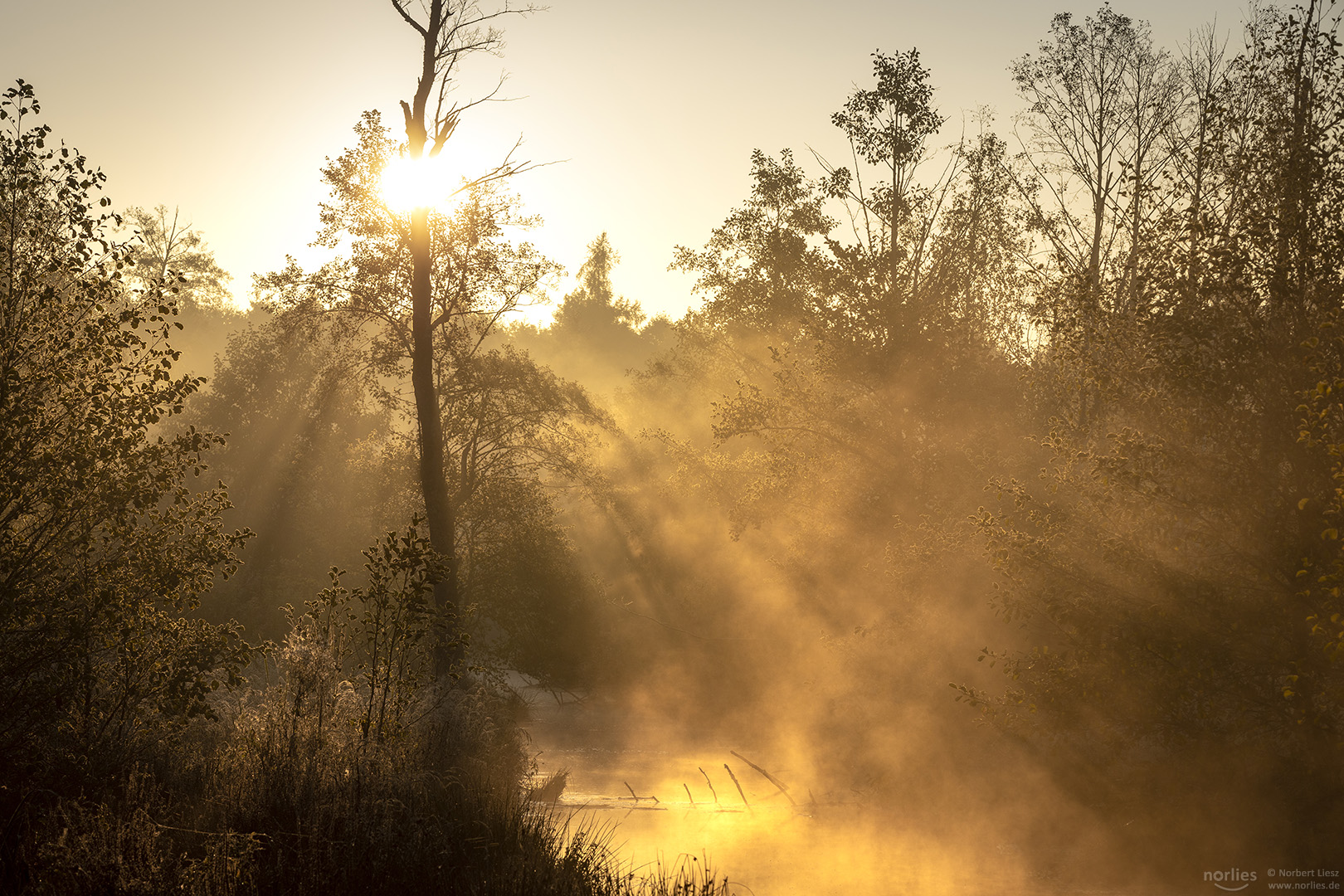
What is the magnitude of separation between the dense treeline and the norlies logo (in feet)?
1.09

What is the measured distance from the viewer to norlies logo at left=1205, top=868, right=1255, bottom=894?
39.9 ft

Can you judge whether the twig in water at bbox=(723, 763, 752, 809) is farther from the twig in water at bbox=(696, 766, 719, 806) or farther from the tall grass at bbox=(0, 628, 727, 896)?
the tall grass at bbox=(0, 628, 727, 896)

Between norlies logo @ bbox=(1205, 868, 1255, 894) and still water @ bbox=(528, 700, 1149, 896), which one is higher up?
norlies logo @ bbox=(1205, 868, 1255, 894)

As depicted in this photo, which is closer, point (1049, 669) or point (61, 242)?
point (61, 242)

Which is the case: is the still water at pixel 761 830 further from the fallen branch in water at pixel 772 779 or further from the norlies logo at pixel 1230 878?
the norlies logo at pixel 1230 878

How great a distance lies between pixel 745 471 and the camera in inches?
1188

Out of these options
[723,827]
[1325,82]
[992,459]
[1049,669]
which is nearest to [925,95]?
[992,459]

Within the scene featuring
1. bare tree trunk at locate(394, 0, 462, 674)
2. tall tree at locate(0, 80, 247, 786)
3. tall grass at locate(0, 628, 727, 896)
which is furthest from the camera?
bare tree trunk at locate(394, 0, 462, 674)

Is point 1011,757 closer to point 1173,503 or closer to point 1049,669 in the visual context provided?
point 1049,669

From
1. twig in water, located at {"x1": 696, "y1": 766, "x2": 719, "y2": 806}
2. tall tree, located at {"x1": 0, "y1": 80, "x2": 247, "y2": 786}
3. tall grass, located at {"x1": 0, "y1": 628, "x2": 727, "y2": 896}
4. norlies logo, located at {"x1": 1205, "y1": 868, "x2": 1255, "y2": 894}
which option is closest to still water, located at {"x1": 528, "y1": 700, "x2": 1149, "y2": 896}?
twig in water, located at {"x1": 696, "y1": 766, "x2": 719, "y2": 806}

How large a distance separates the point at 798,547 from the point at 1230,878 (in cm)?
1287

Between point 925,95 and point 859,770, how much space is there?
626 inches

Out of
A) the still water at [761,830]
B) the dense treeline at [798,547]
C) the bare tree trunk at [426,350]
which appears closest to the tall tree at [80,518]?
the dense treeline at [798,547]

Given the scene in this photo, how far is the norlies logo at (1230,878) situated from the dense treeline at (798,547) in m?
0.33
